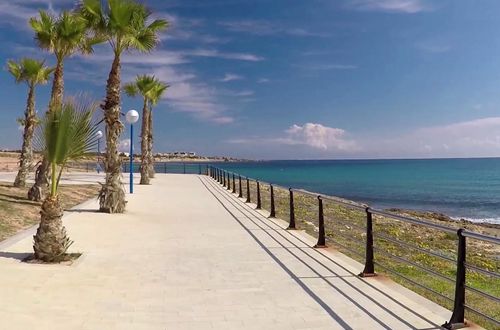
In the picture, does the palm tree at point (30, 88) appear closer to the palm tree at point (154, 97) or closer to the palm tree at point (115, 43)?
the palm tree at point (115, 43)

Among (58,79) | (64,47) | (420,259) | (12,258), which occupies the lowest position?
(420,259)

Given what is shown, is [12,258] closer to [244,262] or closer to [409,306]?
[244,262]

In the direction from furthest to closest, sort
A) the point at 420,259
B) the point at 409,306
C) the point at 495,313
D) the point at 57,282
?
the point at 420,259
the point at 495,313
the point at 57,282
the point at 409,306

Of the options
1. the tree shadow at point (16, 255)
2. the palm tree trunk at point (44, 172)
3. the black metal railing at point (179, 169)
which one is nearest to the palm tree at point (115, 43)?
the palm tree trunk at point (44, 172)

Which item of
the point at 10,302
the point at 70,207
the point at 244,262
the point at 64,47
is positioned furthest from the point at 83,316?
the point at 64,47

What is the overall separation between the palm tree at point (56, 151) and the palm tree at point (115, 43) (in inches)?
246

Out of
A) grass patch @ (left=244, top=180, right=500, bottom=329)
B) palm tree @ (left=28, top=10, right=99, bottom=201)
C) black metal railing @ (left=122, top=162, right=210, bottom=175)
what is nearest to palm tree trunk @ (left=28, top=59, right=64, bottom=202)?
palm tree @ (left=28, top=10, right=99, bottom=201)

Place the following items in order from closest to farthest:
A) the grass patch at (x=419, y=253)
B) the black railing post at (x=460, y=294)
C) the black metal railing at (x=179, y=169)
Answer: the black railing post at (x=460, y=294)
the grass patch at (x=419, y=253)
the black metal railing at (x=179, y=169)

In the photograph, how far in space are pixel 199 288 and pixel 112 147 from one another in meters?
8.92

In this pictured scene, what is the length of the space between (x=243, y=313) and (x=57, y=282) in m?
2.67

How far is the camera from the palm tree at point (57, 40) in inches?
593

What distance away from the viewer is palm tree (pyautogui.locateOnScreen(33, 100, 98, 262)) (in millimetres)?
7777

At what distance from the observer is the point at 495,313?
23.1ft

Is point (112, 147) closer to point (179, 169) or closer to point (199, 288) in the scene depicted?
point (199, 288)
